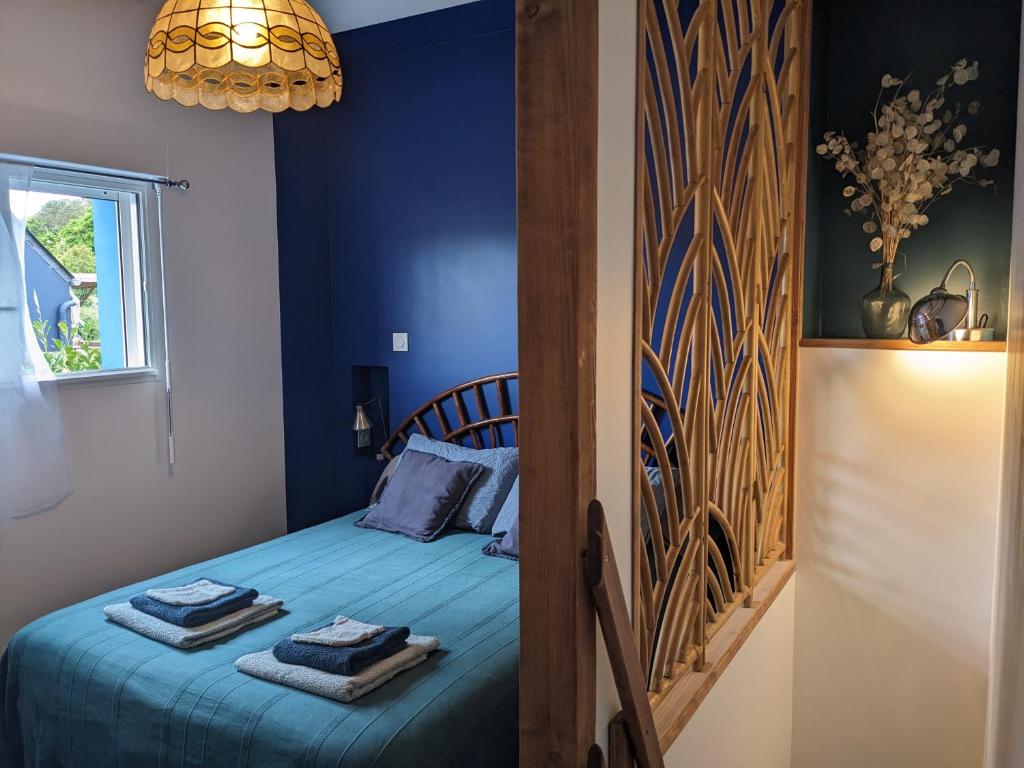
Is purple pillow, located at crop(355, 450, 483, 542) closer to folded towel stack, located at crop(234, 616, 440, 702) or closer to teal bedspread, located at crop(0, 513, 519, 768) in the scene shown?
teal bedspread, located at crop(0, 513, 519, 768)

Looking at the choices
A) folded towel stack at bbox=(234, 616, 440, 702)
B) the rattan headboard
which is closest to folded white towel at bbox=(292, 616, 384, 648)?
folded towel stack at bbox=(234, 616, 440, 702)

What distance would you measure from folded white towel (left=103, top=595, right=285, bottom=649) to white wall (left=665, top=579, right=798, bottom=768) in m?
1.37

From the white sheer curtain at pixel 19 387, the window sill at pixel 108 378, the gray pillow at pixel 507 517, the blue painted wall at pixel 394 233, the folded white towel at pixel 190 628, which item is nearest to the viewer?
the folded white towel at pixel 190 628

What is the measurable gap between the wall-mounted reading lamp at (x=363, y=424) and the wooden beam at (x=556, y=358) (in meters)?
2.84

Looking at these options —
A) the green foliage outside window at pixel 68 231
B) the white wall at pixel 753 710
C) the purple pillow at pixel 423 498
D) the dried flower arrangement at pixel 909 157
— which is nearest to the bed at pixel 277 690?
the purple pillow at pixel 423 498

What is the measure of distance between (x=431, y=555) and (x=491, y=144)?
183cm

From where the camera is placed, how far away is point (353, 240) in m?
4.11

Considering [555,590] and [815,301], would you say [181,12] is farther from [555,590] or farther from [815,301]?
[815,301]

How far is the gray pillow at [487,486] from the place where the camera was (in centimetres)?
342

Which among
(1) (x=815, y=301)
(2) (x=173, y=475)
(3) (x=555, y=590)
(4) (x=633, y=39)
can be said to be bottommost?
(2) (x=173, y=475)

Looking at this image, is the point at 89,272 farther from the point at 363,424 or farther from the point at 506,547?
the point at 506,547

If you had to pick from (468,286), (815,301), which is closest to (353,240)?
(468,286)

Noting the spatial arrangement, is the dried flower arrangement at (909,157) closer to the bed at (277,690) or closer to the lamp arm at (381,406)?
the bed at (277,690)

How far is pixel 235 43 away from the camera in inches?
84.0
